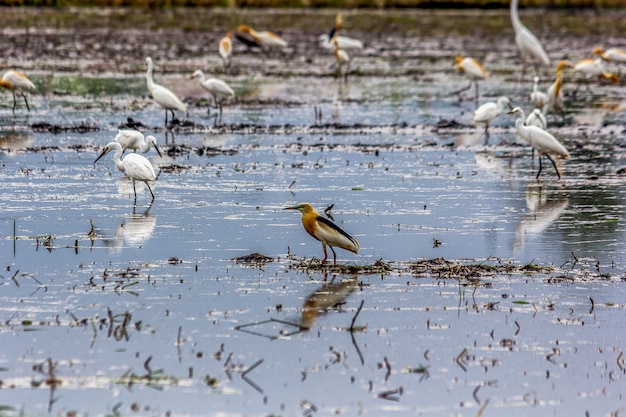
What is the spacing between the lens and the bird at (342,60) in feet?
90.7

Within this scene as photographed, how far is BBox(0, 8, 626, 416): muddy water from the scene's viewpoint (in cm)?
672

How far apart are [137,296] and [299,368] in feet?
6.30

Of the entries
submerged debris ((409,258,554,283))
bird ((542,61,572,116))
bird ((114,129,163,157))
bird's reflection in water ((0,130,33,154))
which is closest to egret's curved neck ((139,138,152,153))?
bird ((114,129,163,157))

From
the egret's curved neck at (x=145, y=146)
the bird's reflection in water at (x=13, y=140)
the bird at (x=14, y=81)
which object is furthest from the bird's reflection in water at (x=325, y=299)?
the bird at (x=14, y=81)

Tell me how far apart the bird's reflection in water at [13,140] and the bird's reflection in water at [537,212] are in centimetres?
712

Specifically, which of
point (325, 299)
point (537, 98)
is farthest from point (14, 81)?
point (325, 299)

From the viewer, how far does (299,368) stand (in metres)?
7.04

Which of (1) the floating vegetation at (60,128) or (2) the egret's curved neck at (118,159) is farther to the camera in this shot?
(1) the floating vegetation at (60,128)

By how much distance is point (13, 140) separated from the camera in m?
16.7

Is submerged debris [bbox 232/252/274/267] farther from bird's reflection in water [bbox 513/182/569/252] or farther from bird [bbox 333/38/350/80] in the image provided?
bird [bbox 333/38/350/80]

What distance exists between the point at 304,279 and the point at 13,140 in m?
8.82

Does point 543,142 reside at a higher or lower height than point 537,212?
higher

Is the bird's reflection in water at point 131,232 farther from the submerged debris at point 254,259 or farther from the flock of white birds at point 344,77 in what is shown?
the submerged debris at point 254,259

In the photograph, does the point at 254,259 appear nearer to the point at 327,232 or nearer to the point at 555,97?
the point at 327,232
